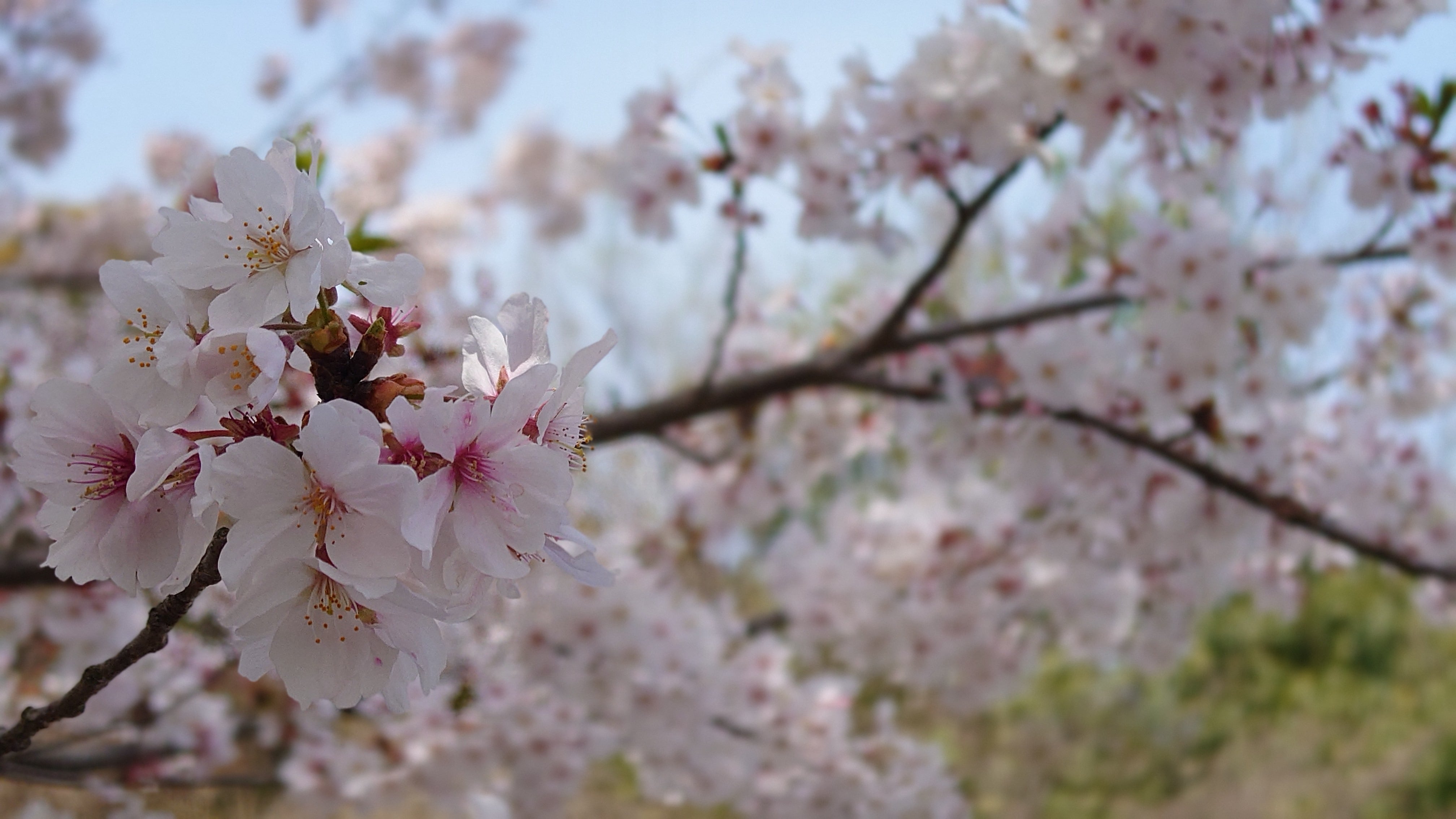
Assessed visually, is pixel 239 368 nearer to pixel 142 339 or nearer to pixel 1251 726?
pixel 142 339

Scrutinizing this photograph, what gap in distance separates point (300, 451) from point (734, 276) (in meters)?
1.08

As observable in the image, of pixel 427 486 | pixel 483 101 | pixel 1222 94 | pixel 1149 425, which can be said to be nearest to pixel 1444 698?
pixel 1149 425

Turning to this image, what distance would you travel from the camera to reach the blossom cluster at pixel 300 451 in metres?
0.40

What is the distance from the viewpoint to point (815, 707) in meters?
2.06

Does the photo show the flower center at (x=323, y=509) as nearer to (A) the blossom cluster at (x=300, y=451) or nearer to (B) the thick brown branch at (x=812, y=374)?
(A) the blossom cluster at (x=300, y=451)

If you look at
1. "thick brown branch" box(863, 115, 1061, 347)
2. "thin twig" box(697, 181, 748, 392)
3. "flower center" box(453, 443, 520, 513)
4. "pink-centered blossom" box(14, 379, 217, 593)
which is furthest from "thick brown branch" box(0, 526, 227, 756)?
"thick brown branch" box(863, 115, 1061, 347)

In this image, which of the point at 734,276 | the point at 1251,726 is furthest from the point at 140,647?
the point at 1251,726

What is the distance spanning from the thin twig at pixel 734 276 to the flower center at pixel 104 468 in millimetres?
1009

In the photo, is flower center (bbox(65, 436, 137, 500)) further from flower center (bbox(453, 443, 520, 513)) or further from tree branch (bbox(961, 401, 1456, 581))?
tree branch (bbox(961, 401, 1456, 581))

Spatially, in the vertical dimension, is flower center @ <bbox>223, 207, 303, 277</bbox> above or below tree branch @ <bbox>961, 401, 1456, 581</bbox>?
below

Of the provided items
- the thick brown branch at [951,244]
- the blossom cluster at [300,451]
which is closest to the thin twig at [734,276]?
the thick brown branch at [951,244]

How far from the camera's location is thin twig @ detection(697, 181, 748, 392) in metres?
1.46

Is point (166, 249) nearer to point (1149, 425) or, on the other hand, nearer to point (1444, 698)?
point (1149, 425)

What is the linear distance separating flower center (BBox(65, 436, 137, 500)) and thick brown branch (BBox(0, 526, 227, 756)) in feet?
0.20
